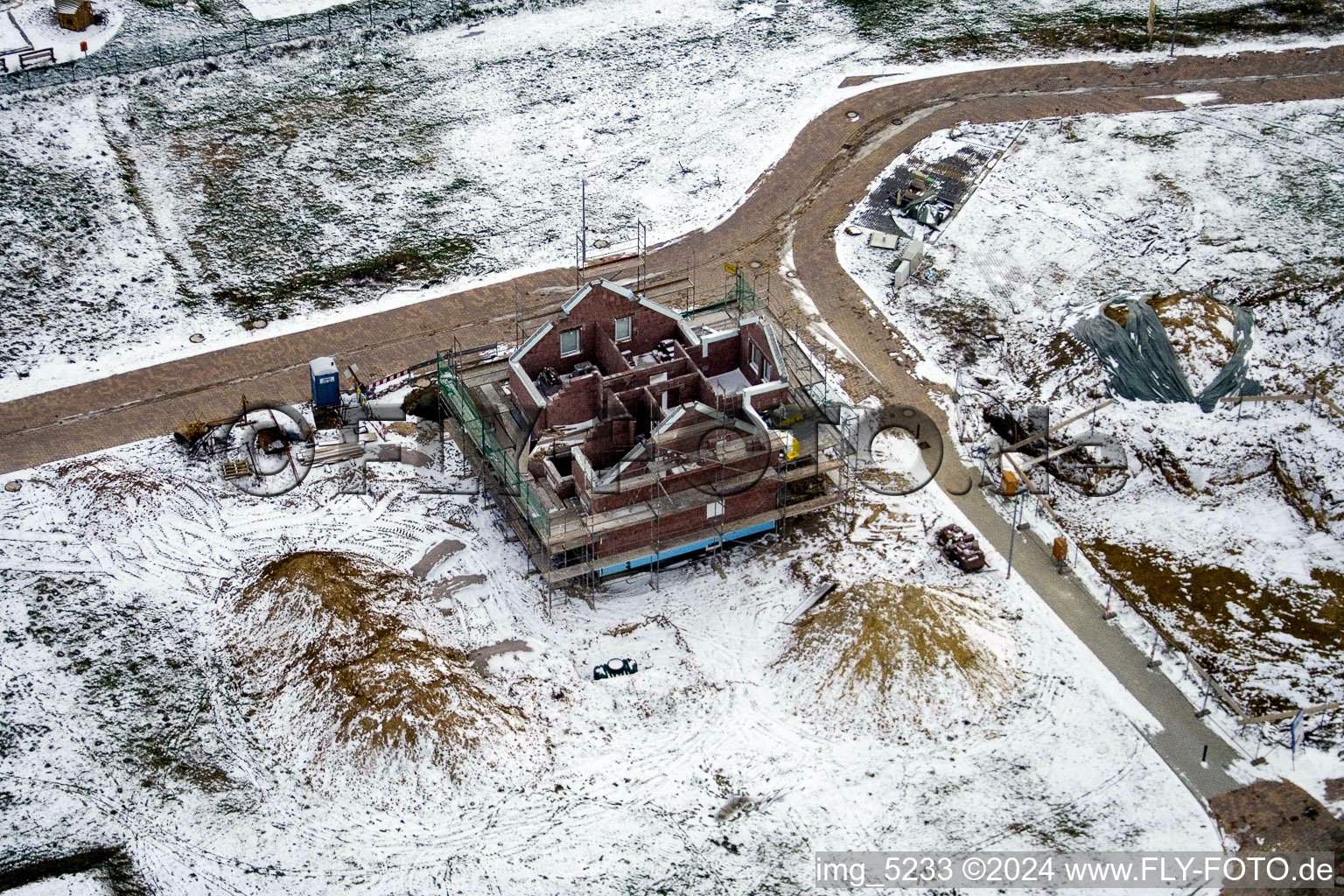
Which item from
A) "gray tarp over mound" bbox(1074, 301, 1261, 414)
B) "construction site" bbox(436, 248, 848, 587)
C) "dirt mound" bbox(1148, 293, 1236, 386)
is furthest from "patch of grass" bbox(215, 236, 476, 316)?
"dirt mound" bbox(1148, 293, 1236, 386)

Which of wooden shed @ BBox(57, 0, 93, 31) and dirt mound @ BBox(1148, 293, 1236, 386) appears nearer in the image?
dirt mound @ BBox(1148, 293, 1236, 386)

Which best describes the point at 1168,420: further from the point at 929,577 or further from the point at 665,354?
the point at 665,354

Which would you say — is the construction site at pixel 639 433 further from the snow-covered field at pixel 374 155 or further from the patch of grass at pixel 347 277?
the snow-covered field at pixel 374 155

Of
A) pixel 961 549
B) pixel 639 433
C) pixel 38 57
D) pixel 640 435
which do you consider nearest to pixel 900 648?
pixel 961 549

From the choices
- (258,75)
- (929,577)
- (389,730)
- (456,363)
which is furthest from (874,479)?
(258,75)

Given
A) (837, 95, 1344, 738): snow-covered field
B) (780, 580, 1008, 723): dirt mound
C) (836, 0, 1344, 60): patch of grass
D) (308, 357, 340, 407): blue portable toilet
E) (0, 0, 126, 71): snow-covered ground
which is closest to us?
(780, 580, 1008, 723): dirt mound

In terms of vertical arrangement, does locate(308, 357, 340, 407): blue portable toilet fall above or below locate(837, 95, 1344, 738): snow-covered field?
above

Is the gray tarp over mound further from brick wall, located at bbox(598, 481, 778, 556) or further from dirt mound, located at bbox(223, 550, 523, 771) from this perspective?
dirt mound, located at bbox(223, 550, 523, 771)

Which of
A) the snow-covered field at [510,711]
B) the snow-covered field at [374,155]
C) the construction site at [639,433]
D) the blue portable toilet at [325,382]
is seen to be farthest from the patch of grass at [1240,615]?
the blue portable toilet at [325,382]
